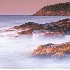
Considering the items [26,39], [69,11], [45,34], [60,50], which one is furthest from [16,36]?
[69,11]

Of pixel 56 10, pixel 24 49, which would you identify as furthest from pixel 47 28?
pixel 24 49

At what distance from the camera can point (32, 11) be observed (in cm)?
283

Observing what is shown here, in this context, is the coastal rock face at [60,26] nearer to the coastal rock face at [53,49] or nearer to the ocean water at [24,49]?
the ocean water at [24,49]

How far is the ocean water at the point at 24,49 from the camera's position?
2.70 metres

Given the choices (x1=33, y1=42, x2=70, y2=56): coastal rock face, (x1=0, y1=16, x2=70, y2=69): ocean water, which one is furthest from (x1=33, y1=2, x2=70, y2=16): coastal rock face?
(x1=33, y1=42, x2=70, y2=56): coastal rock face

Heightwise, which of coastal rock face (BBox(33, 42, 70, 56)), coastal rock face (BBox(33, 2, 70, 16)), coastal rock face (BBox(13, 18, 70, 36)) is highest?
coastal rock face (BBox(33, 2, 70, 16))

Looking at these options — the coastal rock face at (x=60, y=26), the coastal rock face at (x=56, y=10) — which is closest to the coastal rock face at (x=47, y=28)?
the coastal rock face at (x=60, y=26)

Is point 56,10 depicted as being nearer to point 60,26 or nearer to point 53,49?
point 60,26

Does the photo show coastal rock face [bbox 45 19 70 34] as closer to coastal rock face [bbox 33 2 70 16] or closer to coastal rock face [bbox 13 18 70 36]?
coastal rock face [bbox 13 18 70 36]

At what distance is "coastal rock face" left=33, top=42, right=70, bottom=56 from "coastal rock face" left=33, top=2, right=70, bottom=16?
42 centimetres

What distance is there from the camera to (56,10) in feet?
9.29

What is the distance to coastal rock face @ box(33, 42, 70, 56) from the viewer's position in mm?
2697

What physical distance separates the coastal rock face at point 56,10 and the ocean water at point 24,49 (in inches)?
2.4

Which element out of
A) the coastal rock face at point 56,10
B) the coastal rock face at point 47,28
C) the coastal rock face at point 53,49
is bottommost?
the coastal rock face at point 53,49
